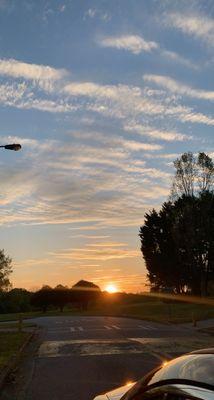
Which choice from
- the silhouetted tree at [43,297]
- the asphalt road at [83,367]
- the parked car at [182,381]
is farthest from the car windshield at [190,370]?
the silhouetted tree at [43,297]

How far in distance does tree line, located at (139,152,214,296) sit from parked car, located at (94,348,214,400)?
51.5m

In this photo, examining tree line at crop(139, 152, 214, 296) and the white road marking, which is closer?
the white road marking

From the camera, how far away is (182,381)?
11.6 ft

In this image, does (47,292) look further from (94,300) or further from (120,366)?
(120,366)

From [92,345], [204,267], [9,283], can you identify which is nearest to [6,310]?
[9,283]

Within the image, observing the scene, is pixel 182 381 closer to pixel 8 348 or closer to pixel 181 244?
pixel 8 348

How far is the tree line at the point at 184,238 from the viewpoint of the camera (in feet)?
183

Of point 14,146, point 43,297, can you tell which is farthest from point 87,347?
point 43,297

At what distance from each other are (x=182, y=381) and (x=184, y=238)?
175 ft

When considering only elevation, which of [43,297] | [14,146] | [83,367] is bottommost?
[83,367]

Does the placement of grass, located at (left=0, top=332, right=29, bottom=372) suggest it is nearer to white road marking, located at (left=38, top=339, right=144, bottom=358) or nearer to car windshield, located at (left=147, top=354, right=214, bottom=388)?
white road marking, located at (left=38, top=339, right=144, bottom=358)

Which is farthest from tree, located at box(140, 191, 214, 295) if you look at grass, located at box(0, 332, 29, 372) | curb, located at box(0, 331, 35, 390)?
curb, located at box(0, 331, 35, 390)

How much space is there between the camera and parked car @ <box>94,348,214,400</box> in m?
3.34

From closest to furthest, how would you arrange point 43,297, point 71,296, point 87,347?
point 87,347 → point 71,296 → point 43,297
